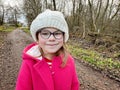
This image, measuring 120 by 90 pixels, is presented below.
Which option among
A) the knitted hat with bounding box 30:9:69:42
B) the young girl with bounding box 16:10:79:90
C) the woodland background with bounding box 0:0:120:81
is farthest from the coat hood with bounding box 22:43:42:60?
the woodland background with bounding box 0:0:120:81

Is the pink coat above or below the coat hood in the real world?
below

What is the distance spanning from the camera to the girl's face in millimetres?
2154

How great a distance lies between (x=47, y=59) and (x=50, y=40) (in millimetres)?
234

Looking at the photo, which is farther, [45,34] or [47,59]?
[47,59]

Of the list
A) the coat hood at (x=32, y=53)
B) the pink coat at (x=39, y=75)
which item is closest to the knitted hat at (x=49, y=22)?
the coat hood at (x=32, y=53)

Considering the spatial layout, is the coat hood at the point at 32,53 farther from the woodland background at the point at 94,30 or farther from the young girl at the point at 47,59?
the woodland background at the point at 94,30

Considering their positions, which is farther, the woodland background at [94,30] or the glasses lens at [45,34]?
the woodland background at [94,30]

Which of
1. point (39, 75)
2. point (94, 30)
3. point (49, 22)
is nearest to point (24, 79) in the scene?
point (39, 75)

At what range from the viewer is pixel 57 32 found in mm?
2180

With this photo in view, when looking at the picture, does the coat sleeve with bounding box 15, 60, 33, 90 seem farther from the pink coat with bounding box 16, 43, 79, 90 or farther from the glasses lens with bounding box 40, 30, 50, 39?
the glasses lens with bounding box 40, 30, 50, 39

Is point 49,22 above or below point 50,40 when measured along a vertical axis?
above

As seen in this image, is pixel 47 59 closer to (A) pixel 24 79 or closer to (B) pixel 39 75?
(B) pixel 39 75

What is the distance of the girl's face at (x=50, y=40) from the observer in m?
2.15

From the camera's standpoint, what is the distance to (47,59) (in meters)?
2.29
